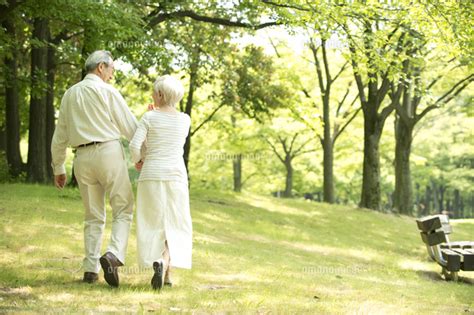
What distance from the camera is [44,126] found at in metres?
17.5

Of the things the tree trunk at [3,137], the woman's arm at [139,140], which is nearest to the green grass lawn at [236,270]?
the woman's arm at [139,140]

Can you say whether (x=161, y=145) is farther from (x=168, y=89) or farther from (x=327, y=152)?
(x=327, y=152)

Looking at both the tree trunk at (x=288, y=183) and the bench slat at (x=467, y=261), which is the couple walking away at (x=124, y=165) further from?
the tree trunk at (x=288, y=183)

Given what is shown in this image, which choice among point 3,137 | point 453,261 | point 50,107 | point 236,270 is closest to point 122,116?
point 236,270

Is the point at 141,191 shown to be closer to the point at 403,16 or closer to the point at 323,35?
the point at 323,35

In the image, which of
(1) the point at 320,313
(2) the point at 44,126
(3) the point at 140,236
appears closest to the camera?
(1) the point at 320,313

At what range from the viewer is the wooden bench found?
9656mm

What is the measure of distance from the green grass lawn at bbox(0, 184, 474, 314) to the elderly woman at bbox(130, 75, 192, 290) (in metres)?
0.42

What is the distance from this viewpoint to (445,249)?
33.6 ft

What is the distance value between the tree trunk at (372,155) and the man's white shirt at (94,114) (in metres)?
17.5

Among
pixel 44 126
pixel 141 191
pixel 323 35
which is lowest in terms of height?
pixel 141 191

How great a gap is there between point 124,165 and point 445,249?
6508 millimetres

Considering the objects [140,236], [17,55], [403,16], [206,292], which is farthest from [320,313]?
[17,55]

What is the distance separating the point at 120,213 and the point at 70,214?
238 inches
